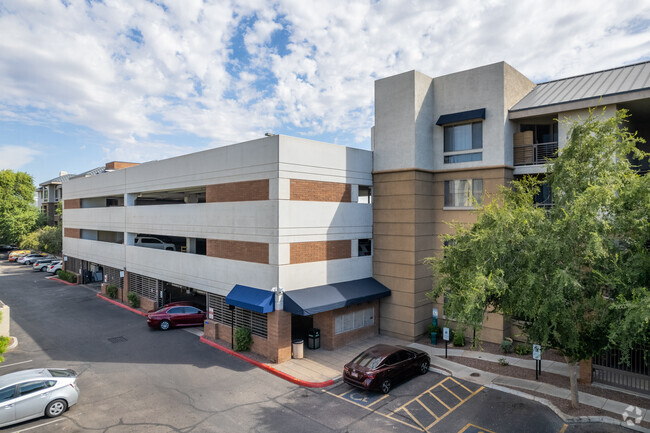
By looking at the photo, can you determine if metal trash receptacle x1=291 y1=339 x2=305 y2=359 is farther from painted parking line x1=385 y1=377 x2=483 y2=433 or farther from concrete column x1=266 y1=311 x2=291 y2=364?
painted parking line x1=385 y1=377 x2=483 y2=433

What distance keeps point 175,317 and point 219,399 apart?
10.5 metres

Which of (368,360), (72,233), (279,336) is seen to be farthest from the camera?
(72,233)

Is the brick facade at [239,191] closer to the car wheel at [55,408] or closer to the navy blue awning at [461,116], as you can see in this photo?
the navy blue awning at [461,116]

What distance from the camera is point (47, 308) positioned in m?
28.1

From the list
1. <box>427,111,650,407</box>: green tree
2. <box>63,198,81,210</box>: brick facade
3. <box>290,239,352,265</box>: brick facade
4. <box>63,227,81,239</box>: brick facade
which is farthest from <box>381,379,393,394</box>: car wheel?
<box>63,198,81,210</box>: brick facade

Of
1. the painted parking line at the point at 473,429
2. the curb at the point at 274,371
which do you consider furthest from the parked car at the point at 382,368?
the painted parking line at the point at 473,429

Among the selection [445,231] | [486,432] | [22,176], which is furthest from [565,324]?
[22,176]

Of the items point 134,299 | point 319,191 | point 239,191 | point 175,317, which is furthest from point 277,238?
point 134,299

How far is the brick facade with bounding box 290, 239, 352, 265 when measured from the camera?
18.3m

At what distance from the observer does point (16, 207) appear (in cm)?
6862

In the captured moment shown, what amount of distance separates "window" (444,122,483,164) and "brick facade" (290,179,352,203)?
20.3 feet

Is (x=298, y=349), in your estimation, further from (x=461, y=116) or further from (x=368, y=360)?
(x=461, y=116)

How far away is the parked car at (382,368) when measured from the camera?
46.2 feet

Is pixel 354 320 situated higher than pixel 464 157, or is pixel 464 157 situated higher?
pixel 464 157
